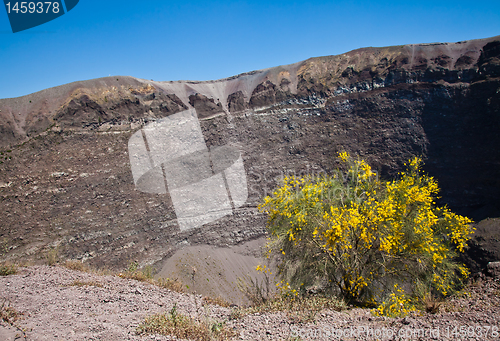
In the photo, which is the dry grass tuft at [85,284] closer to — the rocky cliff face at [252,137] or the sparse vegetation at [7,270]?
the sparse vegetation at [7,270]

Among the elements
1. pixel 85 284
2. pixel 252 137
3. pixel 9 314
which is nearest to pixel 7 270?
pixel 85 284

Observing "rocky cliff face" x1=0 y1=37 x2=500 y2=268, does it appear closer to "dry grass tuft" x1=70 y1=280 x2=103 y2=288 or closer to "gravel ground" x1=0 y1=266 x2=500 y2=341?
"dry grass tuft" x1=70 y1=280 x2=103 y2=288

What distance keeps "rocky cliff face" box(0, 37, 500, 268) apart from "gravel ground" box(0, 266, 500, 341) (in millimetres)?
12984

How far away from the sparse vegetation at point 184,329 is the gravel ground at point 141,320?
0.18 metres

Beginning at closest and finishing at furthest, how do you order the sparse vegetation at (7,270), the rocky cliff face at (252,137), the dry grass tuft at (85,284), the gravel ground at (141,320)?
the gravel ground at (141,320), the dry grass tuft at (85,284), the sparse vegetation at (7,270), the rocky cliff face at (252,137)

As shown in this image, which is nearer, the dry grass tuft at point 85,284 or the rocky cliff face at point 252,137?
the dry grass tuft at point 85,284

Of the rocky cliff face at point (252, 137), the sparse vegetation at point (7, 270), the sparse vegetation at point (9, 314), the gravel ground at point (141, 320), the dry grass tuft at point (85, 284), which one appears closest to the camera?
the gravel ground at point (141, 320)

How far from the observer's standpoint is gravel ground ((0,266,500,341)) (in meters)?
3.75

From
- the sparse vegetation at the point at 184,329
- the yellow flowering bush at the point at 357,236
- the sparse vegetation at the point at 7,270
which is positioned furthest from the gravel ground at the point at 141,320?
the yellow flowering bush at the point at 357,236

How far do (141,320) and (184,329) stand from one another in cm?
97

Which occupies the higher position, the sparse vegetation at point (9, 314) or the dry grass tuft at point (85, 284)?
the sparse vegetation at point (9, 314)

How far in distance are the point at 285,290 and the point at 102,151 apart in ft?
76.6

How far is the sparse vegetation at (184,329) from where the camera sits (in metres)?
3.83

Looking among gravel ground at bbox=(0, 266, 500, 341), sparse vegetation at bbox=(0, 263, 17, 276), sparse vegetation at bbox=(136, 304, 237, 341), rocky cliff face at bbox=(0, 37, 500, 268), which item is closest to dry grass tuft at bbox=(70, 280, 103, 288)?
gravel ground at bbox=(0, 266, 500, 341)
